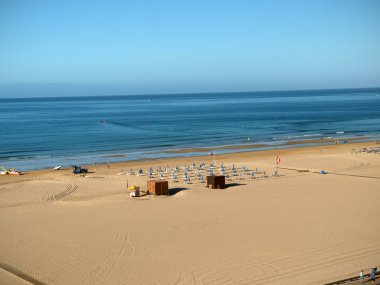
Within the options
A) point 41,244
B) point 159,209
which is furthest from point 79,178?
point 41,244

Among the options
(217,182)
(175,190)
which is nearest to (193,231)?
(175,190)

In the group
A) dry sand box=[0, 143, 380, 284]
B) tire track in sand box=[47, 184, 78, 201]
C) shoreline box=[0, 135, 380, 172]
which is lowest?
shoreline box=[0, 135, 380, 172]

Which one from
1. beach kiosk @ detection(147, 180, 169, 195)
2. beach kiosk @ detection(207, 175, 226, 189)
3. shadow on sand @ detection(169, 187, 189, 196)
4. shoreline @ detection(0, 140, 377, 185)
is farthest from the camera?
shoreline @ detection(0, 140, 377, 185)

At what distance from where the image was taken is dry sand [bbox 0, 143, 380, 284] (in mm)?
15586

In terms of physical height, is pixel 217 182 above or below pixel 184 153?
above

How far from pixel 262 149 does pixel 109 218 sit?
1241 inches

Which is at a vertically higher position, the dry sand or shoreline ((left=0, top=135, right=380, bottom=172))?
the dry sand

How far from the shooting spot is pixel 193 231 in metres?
19.9

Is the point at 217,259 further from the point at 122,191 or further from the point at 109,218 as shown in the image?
the point at 122,191

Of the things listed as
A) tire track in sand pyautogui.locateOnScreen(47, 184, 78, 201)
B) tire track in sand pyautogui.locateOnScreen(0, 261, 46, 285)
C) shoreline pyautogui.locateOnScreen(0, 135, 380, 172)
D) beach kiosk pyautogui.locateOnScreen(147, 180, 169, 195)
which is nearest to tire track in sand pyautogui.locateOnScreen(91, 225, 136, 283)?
tire track in sand pyautogui.locateOnScreen(0, 261, 46, 285)

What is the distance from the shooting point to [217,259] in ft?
54.4

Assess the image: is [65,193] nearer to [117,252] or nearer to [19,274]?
[117,252]

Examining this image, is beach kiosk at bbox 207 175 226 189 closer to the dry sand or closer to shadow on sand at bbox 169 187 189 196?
the dry sand

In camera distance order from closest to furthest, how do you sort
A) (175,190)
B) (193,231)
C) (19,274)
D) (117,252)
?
1. (19,274)
2. (117,252)
3. (193,231)
4. (175,190)
